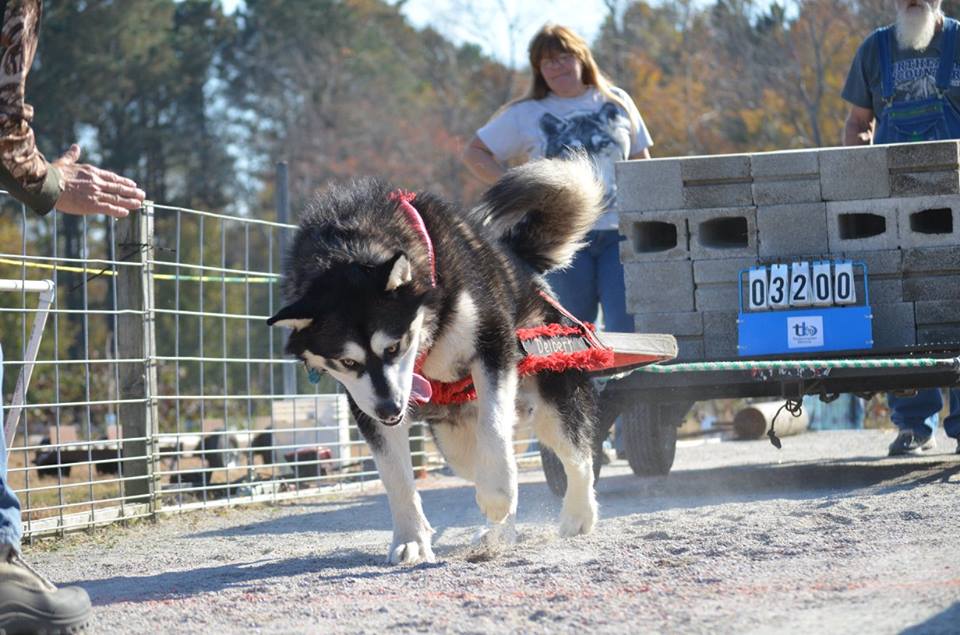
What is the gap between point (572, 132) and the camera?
6.58 metres

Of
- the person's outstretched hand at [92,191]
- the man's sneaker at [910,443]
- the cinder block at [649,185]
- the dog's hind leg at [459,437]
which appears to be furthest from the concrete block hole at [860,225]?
the person's outstretched hand at [92,191]

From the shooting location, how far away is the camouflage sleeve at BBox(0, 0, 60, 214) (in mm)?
3162

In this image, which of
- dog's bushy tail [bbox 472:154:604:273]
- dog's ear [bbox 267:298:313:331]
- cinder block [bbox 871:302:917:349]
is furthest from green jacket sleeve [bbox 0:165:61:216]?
cinder block [bbox 871:302:917:349]

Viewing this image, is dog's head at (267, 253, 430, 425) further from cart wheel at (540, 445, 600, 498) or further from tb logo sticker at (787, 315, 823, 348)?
tb logo sticker at (787, 315, 823, 348)

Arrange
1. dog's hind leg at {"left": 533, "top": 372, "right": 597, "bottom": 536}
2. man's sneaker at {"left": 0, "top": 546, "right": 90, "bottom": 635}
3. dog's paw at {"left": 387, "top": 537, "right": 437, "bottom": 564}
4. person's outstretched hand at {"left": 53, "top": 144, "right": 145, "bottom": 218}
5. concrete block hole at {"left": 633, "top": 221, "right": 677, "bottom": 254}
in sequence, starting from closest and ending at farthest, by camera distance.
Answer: man's sneaker at {"left": 0, "top": 546, "right": 90, "bottom": 635}
person's outstretched hand at {"left": 53, "top": 144, "right": 145, "bottom": 218}
dog's paw at {"left": 387, "top": 537, "right": 437, "bottom": 564}
dog's hind leg at {"left": 533, "top": 372, "right": 597, "bottom": 536}
concrete block hole at {"left": 633, "top": 221, "right": 677, "bottom": 254}

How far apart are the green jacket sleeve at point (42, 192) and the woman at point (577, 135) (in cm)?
354

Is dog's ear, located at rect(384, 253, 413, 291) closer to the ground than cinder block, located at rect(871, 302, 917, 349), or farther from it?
farther from it

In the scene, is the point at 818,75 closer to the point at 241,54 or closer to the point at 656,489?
the point at 656,489

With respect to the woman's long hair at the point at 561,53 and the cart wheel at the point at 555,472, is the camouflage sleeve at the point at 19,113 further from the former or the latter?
the woman's long hair at the point at 561,53

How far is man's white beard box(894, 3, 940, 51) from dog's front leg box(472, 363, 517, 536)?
10.8 ft

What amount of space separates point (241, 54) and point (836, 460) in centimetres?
3083

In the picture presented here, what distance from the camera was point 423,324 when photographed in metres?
4.23

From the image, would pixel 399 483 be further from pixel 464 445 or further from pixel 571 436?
pixel 571 436

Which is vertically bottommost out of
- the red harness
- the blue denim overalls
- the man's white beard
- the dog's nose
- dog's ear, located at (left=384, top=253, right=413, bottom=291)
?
the dog's nose
